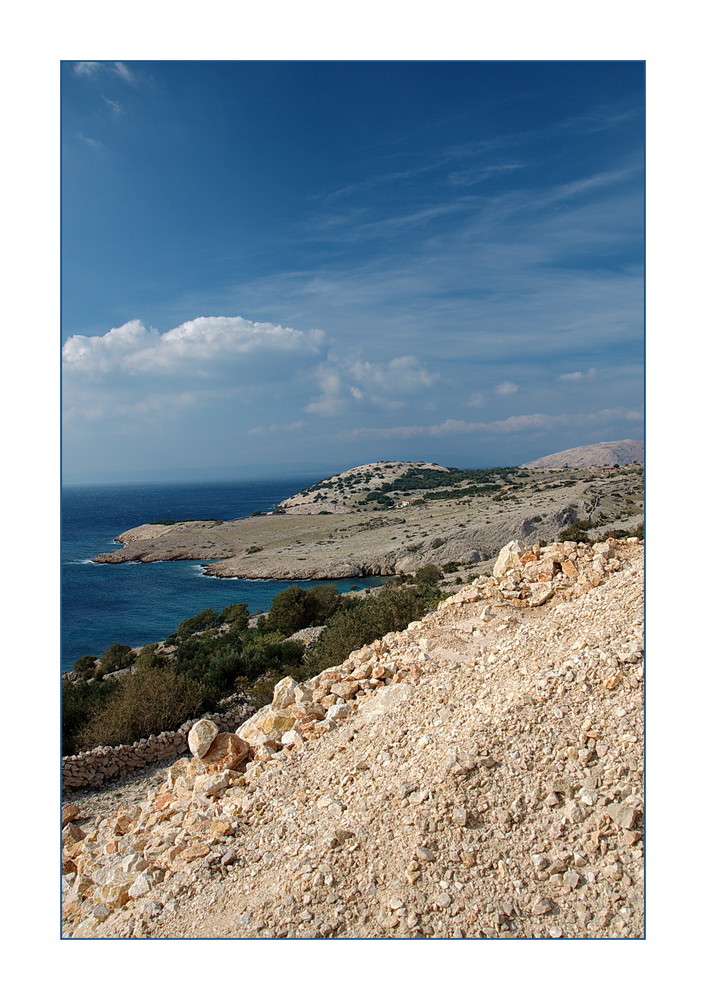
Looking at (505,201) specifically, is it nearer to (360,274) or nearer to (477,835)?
(360,274)

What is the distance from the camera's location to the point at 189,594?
6535mm

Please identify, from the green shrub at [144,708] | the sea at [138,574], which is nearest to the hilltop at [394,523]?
the sea at [138,574]

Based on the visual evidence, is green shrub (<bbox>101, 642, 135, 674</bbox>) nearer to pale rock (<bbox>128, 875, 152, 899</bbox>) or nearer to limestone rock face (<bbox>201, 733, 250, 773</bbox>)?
limestone rock face (<bbox>201, 733, 250, 773</bbox>)

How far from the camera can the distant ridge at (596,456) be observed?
4.73 meters

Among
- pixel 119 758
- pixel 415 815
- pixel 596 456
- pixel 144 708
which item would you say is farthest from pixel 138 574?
pixel 596 456

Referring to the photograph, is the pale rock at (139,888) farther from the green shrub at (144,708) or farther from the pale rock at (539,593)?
the pale rock at (539,593)

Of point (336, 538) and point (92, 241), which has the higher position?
point (92, 241)

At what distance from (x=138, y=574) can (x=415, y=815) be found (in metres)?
3.65

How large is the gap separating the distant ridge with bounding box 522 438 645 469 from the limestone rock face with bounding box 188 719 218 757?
3688 millimetres

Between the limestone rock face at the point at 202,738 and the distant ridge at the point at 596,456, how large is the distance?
12.1 ft

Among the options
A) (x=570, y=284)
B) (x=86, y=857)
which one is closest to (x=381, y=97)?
(x=570, y=284)

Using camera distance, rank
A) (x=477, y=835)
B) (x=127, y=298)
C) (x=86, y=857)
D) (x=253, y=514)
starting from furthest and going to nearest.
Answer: (x=253, y=514)
(x=127, y=298)
(x=86, y=857)
(x=477, y=835)

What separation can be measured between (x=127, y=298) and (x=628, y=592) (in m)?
4.73

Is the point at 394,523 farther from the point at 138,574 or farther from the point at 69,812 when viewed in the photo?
the point at 69,812
